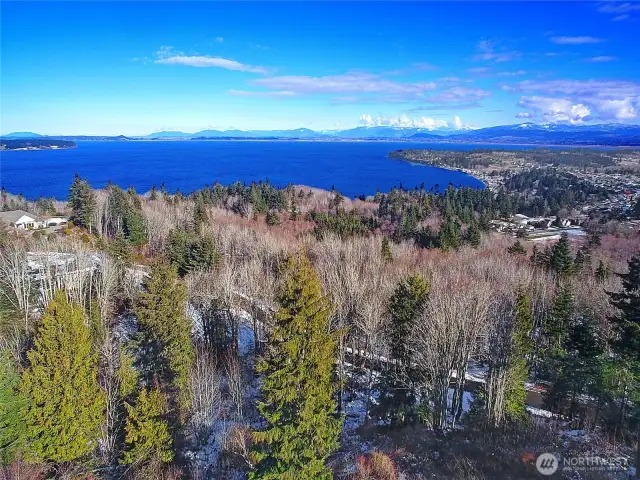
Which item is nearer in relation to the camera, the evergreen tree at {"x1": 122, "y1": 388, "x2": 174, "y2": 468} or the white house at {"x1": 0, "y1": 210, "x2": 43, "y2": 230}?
the evergreen tree at {"x1": 122, "y1": 388, "x2": 174, "y2": 468}

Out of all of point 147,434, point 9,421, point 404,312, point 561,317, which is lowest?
point 561,317

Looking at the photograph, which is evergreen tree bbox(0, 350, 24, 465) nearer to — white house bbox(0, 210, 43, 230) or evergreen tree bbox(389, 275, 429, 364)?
evergreen tree bbox(389, 275, 429, 364)

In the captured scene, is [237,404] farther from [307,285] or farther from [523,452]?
[523,452]

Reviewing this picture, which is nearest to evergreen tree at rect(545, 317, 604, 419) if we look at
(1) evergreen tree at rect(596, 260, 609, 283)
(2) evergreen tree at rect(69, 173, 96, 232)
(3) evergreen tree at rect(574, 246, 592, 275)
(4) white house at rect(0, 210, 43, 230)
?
(1) evergreen tree at rect(596, 260, 609, 283)

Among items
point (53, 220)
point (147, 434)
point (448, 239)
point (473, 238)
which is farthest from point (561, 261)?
point (53, 220)

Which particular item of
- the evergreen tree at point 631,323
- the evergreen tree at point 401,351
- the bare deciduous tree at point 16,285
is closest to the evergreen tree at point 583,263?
the evergreen tree at point 631,323

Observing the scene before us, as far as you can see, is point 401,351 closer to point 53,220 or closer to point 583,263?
point 583,263

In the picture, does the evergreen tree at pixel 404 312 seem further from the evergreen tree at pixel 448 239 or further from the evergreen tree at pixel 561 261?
the evergreen tree at pixel 448 239
